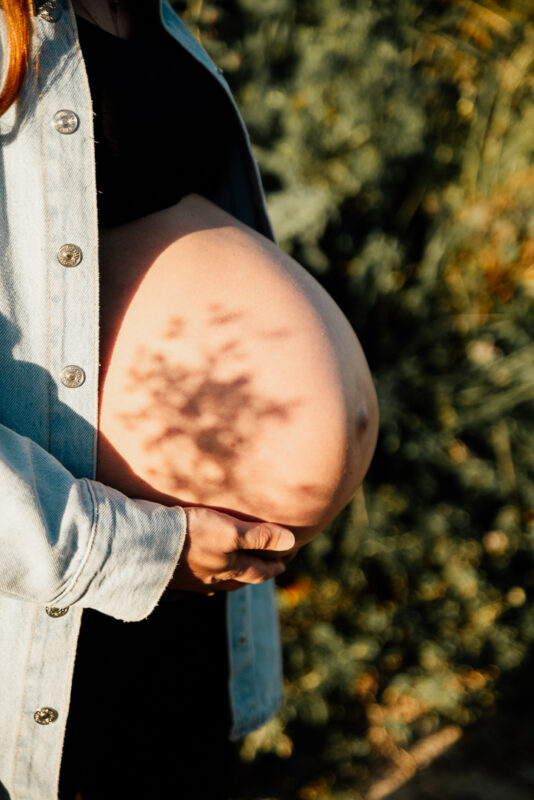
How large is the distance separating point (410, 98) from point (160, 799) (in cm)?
240

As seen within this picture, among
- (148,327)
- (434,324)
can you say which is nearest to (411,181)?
(434,324)

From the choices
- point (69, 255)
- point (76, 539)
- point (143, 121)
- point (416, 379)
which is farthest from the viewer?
point (416, 379)

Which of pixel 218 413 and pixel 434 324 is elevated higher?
pixel 218 413

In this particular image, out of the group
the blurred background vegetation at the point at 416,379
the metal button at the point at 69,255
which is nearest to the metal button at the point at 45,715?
the metal button at the point at 69,255

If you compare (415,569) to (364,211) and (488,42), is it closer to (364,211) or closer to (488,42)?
(364,211)

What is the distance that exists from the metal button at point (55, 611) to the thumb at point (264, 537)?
0.28m

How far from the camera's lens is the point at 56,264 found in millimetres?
978

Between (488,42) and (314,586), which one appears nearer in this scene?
(314,586)

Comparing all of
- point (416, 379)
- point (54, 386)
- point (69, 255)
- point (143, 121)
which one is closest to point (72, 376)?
point (54, 386)

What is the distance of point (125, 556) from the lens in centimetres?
91

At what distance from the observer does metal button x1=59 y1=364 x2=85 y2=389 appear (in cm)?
97

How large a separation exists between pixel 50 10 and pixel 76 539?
2.53 feet

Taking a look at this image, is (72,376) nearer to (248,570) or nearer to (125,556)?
(125,556)

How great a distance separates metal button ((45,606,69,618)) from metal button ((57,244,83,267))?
0.50 metres
